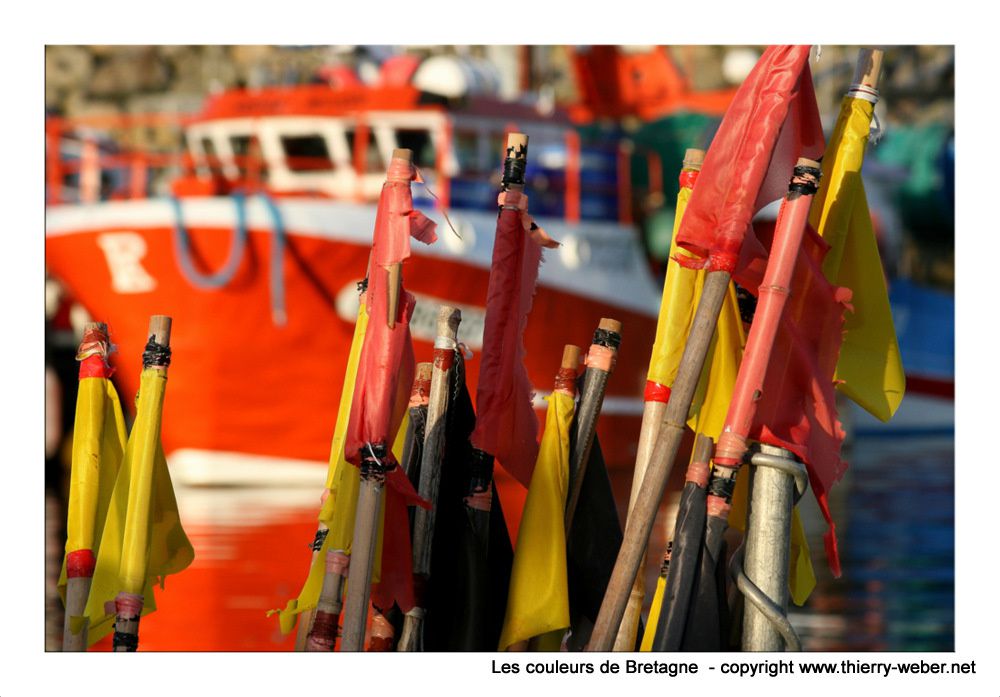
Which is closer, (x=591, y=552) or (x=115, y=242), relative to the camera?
(x=591, y=552)

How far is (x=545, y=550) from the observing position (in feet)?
8.69

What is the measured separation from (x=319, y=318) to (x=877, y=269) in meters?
10.1

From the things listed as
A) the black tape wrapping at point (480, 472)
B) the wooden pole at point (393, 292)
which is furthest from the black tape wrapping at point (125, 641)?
the wooden pole at point (393, 292)

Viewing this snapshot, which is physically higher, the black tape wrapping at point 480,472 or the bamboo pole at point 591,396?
the bamboo pole at point 591,396

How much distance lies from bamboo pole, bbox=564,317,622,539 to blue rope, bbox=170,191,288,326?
9.77m

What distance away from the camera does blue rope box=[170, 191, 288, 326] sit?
1219cm

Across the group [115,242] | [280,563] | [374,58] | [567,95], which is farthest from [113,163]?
[567,95]

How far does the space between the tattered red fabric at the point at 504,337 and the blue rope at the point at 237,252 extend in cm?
966

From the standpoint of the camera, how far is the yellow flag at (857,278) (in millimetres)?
2543

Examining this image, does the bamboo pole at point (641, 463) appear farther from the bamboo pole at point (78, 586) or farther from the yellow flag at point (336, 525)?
the bamboo pole at point (78, 586)

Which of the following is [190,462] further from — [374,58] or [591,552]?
[591,552]

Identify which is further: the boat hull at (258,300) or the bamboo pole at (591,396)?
the boat hull at (258,300)
